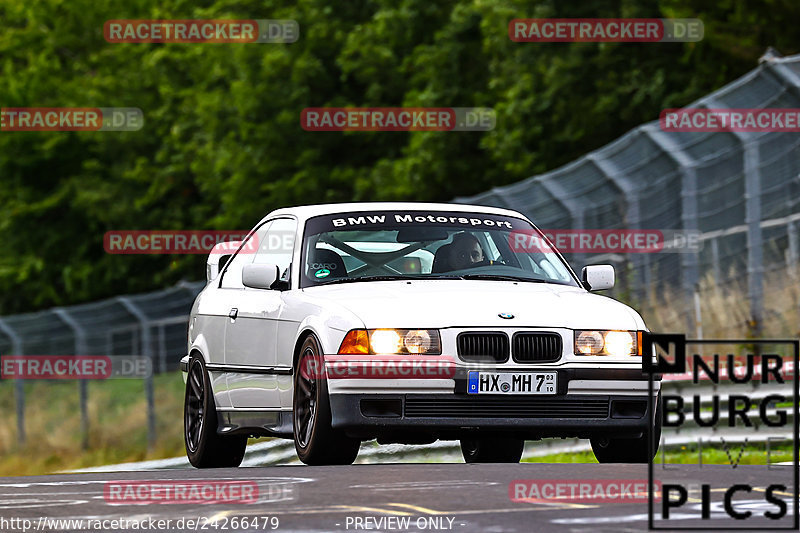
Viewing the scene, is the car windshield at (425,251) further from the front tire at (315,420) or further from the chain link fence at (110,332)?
the chain link fence at (110,332)

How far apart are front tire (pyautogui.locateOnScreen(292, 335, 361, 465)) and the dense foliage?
20787 mm

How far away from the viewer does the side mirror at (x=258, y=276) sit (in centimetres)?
1201

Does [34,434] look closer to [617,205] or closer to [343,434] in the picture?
[617,205]

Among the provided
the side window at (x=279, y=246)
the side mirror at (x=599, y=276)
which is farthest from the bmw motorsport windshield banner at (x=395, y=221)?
the side mirror at (x=599, y=276)

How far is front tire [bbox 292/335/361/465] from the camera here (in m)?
11.0

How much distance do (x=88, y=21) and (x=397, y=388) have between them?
49.2 m

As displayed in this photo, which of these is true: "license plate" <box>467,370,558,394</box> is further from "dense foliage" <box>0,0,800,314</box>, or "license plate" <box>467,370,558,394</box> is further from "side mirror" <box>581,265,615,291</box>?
"dense foliage" <box>0,0,800,314</box>

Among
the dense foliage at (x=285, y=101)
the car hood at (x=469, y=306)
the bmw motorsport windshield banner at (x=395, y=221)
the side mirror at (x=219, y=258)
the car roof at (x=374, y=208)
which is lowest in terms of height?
the car hood at (x=469, y=306)

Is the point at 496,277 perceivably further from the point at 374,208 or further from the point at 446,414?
the point at 446,414

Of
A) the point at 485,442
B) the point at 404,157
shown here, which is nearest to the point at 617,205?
the point at 485,442

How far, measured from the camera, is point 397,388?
10.8 meters

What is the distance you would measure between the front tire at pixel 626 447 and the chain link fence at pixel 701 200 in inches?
229

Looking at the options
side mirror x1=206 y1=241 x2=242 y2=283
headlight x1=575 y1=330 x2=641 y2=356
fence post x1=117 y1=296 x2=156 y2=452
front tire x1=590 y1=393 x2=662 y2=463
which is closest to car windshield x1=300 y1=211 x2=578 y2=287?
front tire x1=590 y1=393 x2=662 y2=463

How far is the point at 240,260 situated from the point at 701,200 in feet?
21.5
